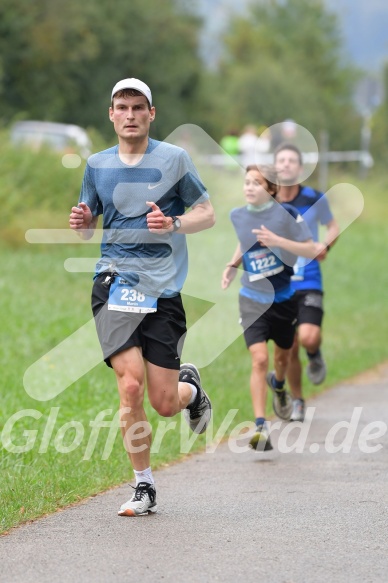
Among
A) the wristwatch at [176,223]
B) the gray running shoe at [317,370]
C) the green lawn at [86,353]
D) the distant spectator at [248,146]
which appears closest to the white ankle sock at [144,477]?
the green lawn at [86,353]

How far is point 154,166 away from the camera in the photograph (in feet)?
22.4

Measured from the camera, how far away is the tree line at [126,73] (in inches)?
1582

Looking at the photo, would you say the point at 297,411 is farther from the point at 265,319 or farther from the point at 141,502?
the point at 141,502

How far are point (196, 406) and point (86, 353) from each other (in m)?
5.26

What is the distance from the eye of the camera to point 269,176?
938cm

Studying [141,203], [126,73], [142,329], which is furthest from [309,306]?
[126,73]

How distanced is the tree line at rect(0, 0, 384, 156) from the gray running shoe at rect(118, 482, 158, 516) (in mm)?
24757

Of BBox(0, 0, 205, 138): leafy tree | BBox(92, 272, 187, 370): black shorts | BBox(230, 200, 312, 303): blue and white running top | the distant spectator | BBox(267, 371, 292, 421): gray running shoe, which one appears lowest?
BBox(267, 371, 292, 421): gray running shoe

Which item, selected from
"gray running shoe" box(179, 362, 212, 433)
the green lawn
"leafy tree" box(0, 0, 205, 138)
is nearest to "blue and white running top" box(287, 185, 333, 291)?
the green lawn

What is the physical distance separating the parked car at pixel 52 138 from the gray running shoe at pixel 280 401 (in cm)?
1368

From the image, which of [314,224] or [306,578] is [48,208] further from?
[306,578]

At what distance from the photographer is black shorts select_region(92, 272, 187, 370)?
6781mm

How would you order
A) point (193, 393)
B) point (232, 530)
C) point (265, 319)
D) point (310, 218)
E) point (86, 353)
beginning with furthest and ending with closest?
point (86, 353), point (310, 218), point (265, 319), point (193, 393), point (232, 530)

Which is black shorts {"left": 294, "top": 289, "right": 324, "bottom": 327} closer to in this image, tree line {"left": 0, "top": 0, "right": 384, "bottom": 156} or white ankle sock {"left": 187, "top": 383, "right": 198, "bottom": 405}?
white ankle sock {"left": 187, "top": 383, "right": 198, "bottom": 405}
